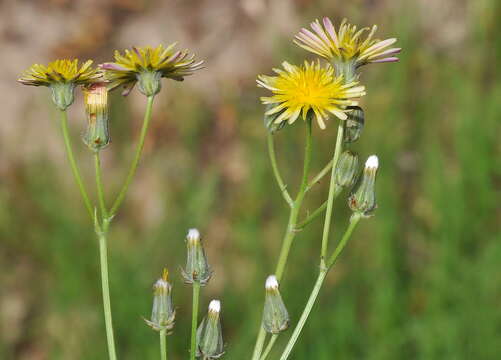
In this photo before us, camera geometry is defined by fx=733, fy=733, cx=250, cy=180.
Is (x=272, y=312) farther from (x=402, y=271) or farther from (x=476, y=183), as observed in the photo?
(x=476, y=183)

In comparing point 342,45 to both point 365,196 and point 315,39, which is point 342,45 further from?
point 365,196

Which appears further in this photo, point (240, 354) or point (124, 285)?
point (124, 285)

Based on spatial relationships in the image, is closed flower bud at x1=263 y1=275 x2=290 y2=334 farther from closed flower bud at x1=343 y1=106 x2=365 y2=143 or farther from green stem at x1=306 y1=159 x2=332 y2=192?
closed flower bud at x1=343 y1=106 x2=365 y2=143

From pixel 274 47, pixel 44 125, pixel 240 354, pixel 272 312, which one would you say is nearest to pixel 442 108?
pixel 274 47

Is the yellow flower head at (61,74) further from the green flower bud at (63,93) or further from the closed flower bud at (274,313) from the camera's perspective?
the closed flower bud at (274,313)

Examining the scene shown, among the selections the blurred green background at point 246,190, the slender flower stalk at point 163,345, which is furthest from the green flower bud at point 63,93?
the blurred green background at point 246,190
